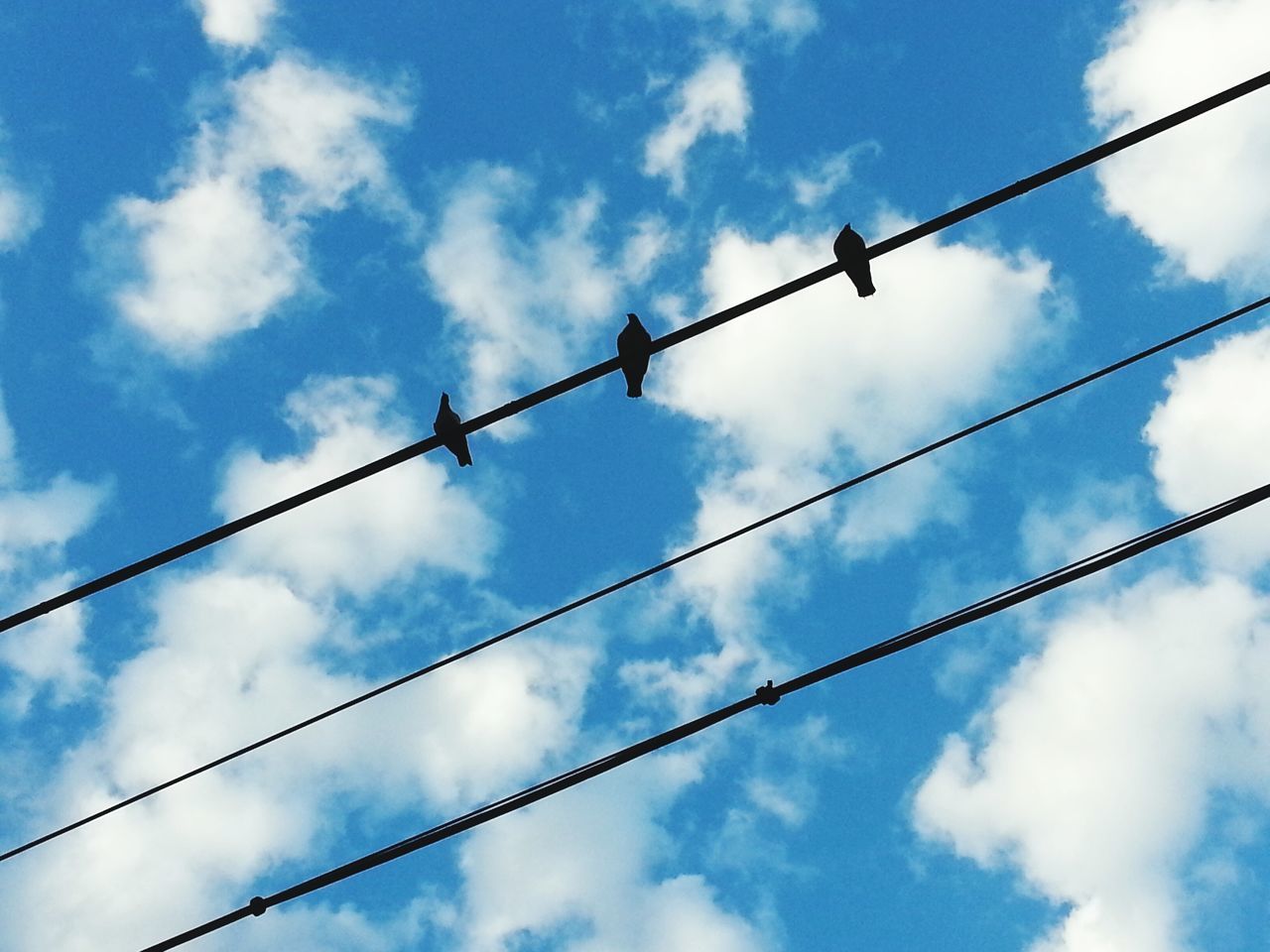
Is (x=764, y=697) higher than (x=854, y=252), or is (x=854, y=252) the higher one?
(x=854, y=252)

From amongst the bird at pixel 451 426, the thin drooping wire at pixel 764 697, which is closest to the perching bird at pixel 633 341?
the bird at pixel 451 426

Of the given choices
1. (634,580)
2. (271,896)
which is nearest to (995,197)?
(634,580)

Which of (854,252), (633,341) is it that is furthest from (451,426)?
(854,252)

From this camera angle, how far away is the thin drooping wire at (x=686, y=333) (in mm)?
7254

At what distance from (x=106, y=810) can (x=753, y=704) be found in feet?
14.1

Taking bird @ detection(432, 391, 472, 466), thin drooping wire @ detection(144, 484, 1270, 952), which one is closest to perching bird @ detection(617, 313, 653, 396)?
bird @ detection(432, 391, 472, 466)

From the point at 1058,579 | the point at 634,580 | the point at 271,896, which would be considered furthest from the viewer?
the point at 634,580

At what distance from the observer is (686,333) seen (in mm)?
7879

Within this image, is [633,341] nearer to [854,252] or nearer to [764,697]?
[854,252]

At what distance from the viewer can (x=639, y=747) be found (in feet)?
21.9

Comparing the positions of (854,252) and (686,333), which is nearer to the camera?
(686,333)

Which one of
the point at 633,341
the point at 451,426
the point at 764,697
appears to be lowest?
the point at 764,697

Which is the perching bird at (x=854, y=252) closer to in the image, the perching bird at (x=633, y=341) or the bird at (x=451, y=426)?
the perching bird at (x=633, y=341)

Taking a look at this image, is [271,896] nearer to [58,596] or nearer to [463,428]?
[58,596]
